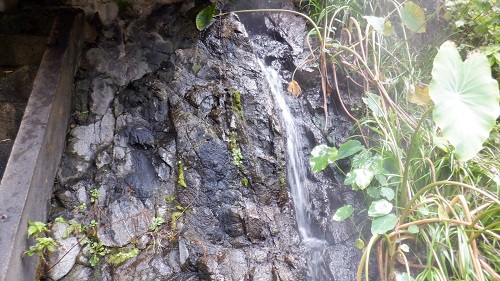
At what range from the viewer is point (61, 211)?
212 centimetres

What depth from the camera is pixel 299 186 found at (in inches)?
106

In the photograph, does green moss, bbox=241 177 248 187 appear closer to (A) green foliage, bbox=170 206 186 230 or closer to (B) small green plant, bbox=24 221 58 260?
(A) green foliage, bbox=170 206 186 230

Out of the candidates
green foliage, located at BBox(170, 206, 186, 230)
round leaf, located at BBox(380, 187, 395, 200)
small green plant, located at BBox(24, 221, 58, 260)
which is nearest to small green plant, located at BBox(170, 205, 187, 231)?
green foliage, located at BBox(170, 206, 186, 230)

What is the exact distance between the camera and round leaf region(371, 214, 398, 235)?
184 centimetres

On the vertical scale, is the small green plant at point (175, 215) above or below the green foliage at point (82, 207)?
below

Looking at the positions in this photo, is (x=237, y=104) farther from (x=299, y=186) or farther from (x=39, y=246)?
(x=39, y=246)

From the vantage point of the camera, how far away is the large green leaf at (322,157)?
83.0 inches

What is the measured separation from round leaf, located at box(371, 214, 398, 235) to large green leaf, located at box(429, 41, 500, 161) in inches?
22.1

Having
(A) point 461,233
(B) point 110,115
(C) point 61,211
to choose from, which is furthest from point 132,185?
(A) point 461,233

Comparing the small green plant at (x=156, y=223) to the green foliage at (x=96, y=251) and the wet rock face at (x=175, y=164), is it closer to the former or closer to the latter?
the wet rock face at (x=175, y=164)

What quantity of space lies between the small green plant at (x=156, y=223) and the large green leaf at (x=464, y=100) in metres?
1.65

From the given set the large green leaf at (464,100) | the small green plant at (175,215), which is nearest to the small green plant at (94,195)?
the small green plant at (175,215)

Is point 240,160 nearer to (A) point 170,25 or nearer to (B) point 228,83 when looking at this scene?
(B) point 228,83

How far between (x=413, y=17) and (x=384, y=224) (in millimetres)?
1850
